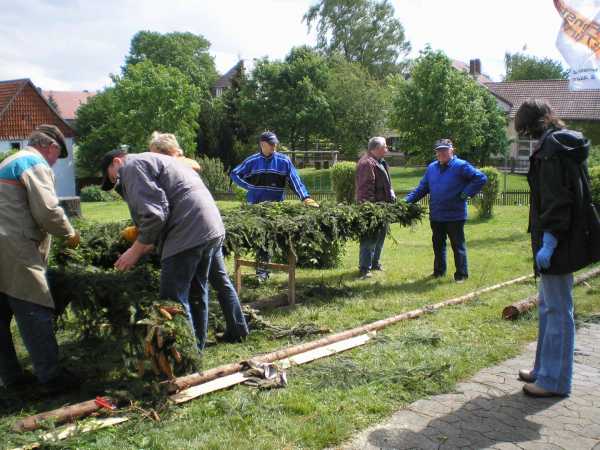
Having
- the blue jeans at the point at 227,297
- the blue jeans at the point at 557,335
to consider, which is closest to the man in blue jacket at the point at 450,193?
the blue jeans at the point at 227,297

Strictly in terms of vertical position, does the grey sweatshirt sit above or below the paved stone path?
above

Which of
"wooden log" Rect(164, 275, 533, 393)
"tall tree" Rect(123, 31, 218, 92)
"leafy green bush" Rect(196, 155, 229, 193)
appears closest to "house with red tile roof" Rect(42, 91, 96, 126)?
"tall tree" Rect(123, 31, 218, 92)

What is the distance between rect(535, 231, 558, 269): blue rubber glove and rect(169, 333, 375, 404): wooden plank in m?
1.82

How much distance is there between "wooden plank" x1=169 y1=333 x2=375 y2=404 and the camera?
3.95m

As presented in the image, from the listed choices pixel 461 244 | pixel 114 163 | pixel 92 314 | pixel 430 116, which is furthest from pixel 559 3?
pixel 430 116

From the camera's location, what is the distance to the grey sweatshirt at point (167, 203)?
13.1 ft

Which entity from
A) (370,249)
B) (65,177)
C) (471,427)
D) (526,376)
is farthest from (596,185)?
(65,177)

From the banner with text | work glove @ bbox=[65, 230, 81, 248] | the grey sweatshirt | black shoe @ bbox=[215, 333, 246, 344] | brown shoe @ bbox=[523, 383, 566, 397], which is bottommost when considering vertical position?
brown shoe @ bbox=[523, 383, 566, 397]

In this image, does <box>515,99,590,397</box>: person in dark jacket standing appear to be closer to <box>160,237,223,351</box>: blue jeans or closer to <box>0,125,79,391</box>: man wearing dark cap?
<box>160,237,223,351</box>: blue jeans

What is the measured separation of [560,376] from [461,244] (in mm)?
4081

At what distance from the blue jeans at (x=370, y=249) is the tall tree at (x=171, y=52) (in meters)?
58.9

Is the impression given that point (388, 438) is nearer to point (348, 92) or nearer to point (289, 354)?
point (289, 354)

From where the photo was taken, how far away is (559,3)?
8.39m

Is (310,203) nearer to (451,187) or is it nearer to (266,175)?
(266,175)
